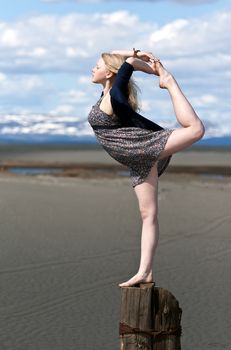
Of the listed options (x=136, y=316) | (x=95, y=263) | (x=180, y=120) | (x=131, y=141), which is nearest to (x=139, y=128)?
(x=131, y=141)

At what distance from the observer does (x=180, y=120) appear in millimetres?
6848

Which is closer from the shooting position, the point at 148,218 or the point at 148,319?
the point at 148,218

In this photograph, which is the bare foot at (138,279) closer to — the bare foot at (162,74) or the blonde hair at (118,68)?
the blonde hair at (118,68)

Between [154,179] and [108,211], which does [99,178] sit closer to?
[108,211]

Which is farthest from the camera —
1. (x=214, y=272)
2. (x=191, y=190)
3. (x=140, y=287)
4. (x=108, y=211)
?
(x=191, y=190)

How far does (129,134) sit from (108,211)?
13.3m

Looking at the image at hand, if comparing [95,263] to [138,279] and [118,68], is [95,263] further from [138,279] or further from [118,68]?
[118,68]

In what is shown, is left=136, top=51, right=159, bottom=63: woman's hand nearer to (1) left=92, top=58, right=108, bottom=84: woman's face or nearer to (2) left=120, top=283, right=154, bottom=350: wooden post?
(1) left=92, top=58, right=108, bottom=84: woman's face

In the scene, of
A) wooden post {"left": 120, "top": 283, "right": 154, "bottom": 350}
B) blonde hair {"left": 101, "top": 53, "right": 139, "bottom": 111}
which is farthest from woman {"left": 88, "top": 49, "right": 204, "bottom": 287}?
wooden post {"left": 120, "top": 283, "right": 154, "bottom": 350}

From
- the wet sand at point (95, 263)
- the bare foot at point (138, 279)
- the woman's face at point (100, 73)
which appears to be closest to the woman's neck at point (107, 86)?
the woman's face at point (100, 73)

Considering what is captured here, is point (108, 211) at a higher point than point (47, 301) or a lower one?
higher

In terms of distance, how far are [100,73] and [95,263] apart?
760cm

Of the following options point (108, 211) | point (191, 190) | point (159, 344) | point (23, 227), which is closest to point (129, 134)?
point (159, 344)

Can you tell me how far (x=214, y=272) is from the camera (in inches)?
549
